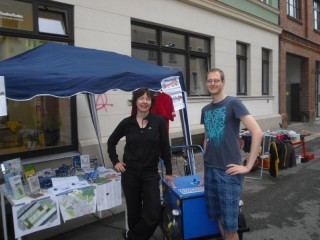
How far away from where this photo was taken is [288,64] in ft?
60.8

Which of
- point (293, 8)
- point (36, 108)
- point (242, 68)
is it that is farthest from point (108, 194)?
point (293, 8)

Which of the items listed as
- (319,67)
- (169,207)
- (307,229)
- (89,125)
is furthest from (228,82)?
(319,67)

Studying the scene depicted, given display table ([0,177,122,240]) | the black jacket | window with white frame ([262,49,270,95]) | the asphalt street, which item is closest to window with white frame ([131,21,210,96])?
the asphalt street

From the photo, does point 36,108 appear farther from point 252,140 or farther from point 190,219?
point 252,140

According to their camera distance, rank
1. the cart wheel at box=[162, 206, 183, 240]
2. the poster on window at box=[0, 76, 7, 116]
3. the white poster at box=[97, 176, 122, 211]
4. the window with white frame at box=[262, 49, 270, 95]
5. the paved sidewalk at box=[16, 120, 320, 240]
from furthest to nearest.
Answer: the window with white frame at box=[262, 49, 270, 95] → the paved sidewalk at box=[16, 120, 320, 240] → the white poster at box=[97, 176, 122, 211] → the cart wheel at box=[162, 206, 183, 240] → the poster on window at box=[0, 76, 7, 116]

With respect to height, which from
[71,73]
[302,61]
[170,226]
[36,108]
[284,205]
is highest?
[302,61]

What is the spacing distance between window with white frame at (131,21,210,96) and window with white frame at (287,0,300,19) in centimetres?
781

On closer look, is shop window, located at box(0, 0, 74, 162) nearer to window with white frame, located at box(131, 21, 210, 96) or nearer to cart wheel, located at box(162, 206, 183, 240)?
window with white frame, located at box(131, 21, 210, 96)

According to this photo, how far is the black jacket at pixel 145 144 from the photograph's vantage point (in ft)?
10.6

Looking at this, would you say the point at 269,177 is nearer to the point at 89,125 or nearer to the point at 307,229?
the point at 307,229

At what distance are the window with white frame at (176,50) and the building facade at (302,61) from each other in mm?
7130

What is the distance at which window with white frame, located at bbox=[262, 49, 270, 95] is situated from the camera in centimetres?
1407

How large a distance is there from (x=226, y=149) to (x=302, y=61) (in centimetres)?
1722

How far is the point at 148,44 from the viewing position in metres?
8.72
